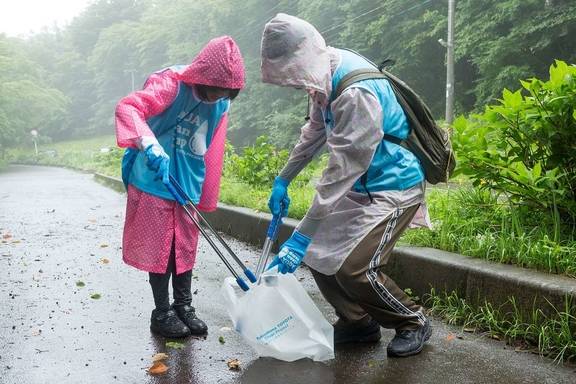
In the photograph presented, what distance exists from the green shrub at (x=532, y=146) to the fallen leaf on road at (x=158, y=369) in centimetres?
220

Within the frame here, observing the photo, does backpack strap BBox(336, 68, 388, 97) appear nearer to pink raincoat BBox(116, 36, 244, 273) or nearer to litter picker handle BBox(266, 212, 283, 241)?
pink raincoat BBox(116, 36, 244, 273)

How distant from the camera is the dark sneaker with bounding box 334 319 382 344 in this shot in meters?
3.18

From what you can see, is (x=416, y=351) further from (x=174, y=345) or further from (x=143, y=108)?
(x=143, y=108)

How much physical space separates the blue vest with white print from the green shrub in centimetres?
93

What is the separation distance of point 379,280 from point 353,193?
45 cm

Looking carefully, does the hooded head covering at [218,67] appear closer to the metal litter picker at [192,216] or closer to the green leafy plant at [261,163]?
the metal litter picker at [192,216]

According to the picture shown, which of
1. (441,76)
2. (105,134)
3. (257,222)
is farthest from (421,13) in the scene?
(105,134)

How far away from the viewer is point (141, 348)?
3.23 m

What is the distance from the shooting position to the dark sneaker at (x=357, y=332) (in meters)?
Answer: 3.18

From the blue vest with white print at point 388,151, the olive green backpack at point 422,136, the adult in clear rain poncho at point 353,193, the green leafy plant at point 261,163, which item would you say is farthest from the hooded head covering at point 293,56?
the green leafy plant at point 261,163

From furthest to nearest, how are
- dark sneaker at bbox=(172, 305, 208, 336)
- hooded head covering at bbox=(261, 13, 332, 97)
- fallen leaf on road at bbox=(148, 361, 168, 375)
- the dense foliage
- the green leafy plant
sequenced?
A: the dense foliage → the green leafy plant → dark sneaker at bbox=(172, 305, 208, 336) → fallen leaf on road at bbox=(148, 361, 168, 375) → hooded head covering at bbox=(261, 13, 332, 97)

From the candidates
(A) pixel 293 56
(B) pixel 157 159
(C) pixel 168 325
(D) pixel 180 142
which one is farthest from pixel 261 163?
(A) pixel 293 56

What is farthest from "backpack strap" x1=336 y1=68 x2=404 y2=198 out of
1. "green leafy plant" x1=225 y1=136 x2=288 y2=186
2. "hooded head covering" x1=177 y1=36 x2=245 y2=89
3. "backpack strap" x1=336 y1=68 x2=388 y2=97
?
"green leafy plant" x1=225 y1=136 x2=288 y2=186

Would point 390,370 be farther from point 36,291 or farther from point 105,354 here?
point 36,291
